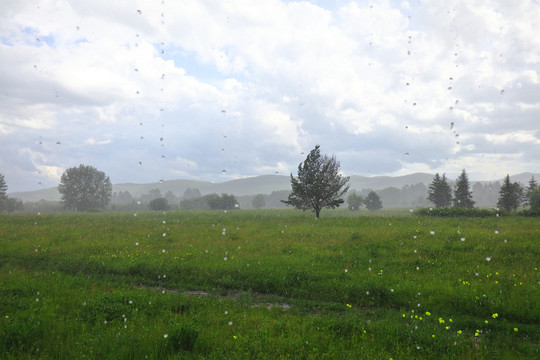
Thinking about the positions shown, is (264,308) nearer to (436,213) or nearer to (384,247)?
(384,247)

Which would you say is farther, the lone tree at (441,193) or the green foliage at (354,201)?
the green foliage at (354,201)

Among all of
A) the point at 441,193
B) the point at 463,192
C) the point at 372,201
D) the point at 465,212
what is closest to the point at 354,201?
the point at 372,201

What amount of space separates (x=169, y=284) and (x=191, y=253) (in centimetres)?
337

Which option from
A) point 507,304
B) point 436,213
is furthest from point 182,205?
point 507,304

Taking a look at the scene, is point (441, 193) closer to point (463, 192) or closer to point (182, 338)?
point (463, 192)

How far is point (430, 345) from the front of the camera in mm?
5934

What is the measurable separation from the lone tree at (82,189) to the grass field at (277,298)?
69.8 metres

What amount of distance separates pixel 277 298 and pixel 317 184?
66.8ft

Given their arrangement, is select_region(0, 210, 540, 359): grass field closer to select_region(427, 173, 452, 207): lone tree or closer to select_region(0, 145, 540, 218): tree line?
select_region(0, 145, 540, 218): tree line

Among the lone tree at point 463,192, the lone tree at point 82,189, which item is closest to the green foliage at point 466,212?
the lone tree at point 463,192

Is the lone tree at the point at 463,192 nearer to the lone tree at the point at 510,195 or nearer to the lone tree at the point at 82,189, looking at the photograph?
the lone tree at the point at 510,195

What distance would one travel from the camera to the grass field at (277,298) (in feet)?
18.6

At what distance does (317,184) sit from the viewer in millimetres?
28562

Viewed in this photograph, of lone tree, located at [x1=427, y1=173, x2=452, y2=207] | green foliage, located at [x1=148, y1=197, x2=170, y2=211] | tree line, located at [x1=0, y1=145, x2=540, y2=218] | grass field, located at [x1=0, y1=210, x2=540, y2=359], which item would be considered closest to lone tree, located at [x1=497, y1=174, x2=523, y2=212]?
tree line, located at [x1=0, y1=145, x2=540, y2=218]
